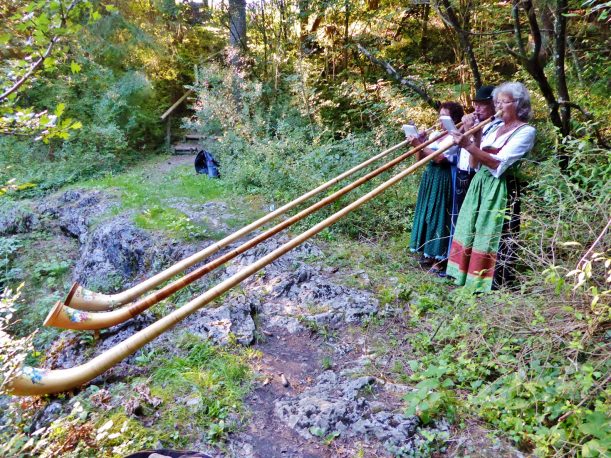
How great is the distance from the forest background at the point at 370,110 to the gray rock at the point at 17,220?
41cm

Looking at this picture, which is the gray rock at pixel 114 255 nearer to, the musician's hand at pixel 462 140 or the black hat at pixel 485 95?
the musician's hand at pixel 462 140

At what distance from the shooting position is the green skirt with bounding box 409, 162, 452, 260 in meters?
3.50

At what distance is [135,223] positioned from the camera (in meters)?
5.06

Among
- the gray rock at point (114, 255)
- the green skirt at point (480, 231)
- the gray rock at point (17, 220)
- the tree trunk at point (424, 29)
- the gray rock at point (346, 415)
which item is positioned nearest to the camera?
the gray rock at point (346, 415)

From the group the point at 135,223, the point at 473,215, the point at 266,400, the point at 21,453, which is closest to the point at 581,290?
the point at 473,215

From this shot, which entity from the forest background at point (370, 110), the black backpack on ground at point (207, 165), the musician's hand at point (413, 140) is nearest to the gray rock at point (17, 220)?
the forest background at point (370, 110)

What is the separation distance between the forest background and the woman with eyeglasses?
0.15m

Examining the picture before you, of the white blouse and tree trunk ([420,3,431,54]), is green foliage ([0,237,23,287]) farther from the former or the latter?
tree trunk ([420,3,431,54])

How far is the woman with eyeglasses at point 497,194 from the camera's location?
8.77ft

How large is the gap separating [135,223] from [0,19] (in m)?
2.95

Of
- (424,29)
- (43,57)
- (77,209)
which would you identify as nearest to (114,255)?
(77,209)

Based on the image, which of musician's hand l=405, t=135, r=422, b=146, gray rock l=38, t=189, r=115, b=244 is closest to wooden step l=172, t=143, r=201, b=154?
gray rock l=38, t=189, r=115, b=244

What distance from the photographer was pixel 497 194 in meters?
2.82

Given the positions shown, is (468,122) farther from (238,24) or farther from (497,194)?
(238,24)
